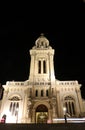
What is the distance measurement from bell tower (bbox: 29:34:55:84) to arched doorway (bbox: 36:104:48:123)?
6362 mm

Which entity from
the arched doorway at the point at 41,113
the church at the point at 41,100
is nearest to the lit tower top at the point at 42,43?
the church at the point at 41,100

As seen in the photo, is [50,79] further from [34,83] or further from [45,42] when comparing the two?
[45,42]

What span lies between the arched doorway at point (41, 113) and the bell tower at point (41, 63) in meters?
6.36

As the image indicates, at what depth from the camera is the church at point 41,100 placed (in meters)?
32.8

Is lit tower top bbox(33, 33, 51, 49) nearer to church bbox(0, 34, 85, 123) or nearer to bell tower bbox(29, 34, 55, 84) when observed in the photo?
bell tower bbox(29, 34, 55, 84)

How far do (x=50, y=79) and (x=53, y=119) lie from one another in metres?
10.4

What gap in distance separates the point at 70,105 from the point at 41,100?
20.1 feet

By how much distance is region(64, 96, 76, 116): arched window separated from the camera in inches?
1324

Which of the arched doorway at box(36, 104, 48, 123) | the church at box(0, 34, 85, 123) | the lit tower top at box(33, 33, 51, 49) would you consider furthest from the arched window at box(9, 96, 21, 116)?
the lit tower top at box(33, 33, 51, 49)

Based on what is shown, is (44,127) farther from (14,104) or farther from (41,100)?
(14,104)

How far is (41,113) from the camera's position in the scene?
34594 mm

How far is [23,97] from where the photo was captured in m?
35.5

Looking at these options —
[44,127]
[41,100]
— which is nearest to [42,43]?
[41,100]

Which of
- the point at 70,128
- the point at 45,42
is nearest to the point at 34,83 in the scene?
the point at 45,42
